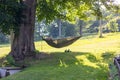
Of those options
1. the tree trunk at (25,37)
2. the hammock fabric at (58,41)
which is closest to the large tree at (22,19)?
the tree trunk at (25,37)

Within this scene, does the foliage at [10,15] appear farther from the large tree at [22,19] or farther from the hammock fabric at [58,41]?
the hammock fabric at [58,41]

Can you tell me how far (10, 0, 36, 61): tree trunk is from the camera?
14.7 metres

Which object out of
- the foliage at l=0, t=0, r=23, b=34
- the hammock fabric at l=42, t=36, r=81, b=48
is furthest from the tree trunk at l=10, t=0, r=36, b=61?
the hammock fabric at l=42, t=36, r=81, b=48

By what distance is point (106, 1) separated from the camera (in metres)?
17.3

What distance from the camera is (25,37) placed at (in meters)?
15.0

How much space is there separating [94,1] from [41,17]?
12.6 feet

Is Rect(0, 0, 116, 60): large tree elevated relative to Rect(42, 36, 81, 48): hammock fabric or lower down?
elevated

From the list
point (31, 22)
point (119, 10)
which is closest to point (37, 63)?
point (31, 22)

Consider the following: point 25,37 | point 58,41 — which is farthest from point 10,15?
point 58,41

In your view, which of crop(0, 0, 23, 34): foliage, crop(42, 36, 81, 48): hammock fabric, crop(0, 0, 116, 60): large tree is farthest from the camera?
crop(42, 36, 81, 48): hammock fabric

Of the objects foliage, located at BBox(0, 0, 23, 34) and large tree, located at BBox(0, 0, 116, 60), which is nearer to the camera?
foliage, located at BBox(0, 0, 23, 34)

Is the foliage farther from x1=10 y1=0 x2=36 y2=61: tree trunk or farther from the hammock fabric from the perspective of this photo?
the hammock fabric

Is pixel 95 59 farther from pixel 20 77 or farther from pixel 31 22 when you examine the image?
pixel 20 77

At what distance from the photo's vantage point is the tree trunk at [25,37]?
48.3 ft
